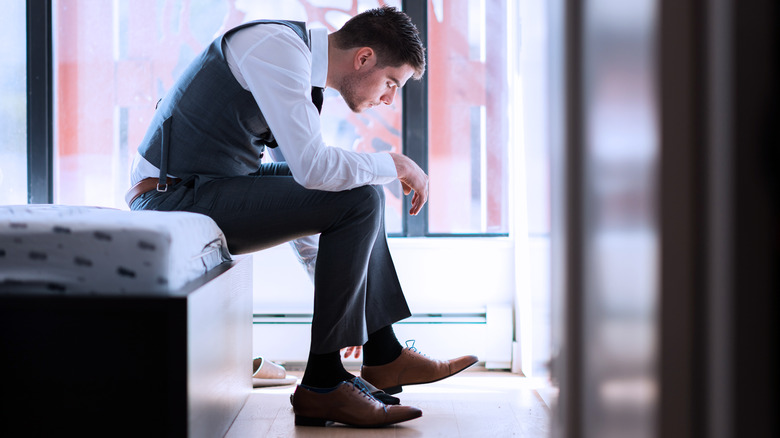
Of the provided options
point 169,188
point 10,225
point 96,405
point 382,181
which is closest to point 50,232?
point 10,225

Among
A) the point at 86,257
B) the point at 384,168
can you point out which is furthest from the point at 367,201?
the point at 86,257

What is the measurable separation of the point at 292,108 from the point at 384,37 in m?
0.37

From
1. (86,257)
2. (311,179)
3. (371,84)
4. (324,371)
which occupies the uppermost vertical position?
(371,84)

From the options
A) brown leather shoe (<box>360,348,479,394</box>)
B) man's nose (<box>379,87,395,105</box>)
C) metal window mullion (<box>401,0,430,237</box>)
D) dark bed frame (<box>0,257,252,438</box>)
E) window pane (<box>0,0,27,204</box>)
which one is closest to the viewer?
dark bed frame (<box>0,257,252,438</box>)

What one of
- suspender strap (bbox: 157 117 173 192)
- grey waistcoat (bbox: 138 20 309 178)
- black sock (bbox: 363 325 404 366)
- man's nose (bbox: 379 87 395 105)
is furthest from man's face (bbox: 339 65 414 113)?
black sock (bbox: 363 325 404 366)

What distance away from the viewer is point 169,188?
4.86 ft

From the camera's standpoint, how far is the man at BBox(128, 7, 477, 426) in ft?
4.45

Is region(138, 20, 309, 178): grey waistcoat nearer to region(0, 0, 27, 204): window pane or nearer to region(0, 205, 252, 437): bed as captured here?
region(0, 205, 252, 437): bed

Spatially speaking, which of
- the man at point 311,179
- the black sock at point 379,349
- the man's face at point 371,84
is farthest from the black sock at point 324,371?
the man's face at point 371,84

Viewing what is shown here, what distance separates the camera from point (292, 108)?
1330 millimetres

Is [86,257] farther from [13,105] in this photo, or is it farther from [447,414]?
[13,105]

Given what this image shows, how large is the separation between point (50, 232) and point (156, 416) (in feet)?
1.03

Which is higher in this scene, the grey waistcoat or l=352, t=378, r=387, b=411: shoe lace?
the grey waistcoat

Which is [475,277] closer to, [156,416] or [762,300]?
[156,416]
